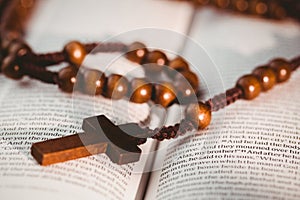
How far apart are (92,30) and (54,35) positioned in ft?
0.45

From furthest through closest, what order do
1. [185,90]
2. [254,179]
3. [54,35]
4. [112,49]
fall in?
1. [54,35]
2. [112,49]
3. [185,90]
4. [254,179]

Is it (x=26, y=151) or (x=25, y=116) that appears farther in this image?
(x=25, y=116)

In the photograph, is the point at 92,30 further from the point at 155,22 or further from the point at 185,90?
the point at 185,90

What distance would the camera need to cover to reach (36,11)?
176 cm

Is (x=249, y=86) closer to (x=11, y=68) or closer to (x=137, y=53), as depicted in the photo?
(x=137, y=53)

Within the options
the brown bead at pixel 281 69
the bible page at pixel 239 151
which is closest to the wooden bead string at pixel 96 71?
the bible page at pixel 239 151

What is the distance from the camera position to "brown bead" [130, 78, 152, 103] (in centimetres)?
129

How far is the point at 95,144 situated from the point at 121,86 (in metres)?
0.24

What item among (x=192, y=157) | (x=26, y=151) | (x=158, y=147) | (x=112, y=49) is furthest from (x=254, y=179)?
(x=112, y=49)

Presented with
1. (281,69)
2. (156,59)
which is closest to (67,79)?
(156,59)

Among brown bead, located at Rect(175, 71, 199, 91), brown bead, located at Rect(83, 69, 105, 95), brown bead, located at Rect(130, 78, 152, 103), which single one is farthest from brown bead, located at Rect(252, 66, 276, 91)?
brown bead, located at Rect(83, 69, 105, 95)

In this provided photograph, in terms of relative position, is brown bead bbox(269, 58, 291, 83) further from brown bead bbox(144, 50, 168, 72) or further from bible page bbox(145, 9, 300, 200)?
brown bead bbox(144, 50, 168, 72)

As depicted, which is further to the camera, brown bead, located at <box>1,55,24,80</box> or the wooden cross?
brown bead, located at <box>1,55,24,80</box>

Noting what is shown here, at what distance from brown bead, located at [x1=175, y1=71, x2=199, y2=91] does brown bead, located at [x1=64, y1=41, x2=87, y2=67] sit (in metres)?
0.30
